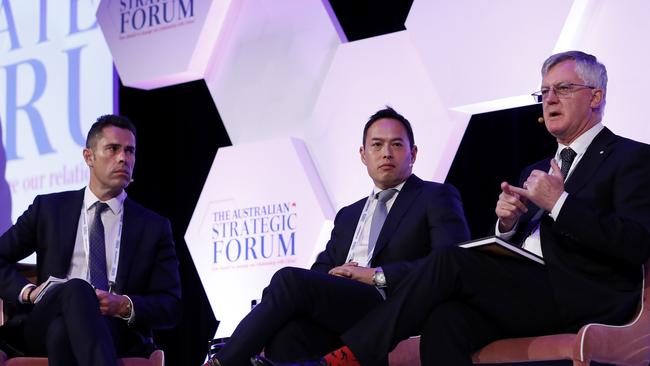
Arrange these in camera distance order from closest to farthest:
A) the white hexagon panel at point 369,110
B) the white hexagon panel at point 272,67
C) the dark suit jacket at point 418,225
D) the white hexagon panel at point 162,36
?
the dark suit jacket at point 418,225 < the white hexagon panel at point 369,110 < the white hexagon panel at point 272,67 < the white hexagon panel at point 162,36

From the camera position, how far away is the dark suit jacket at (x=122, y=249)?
12.0 ft

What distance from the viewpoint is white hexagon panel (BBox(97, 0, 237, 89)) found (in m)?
5.39

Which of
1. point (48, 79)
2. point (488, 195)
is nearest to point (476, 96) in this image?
point (488, 195)

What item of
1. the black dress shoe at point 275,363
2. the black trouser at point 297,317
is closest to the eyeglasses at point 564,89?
the black trouser at point 297,317

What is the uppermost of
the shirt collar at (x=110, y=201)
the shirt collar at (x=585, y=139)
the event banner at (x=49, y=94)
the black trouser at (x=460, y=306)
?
the event banner at (x=49, y=94)

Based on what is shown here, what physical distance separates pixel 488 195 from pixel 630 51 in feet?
3.01

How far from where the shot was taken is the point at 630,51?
3744 mm

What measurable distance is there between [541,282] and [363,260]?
3.14ft

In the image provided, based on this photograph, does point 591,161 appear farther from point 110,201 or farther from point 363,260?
point 110,201

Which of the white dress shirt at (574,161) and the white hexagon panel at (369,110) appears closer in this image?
the white dress shirt at (574,161)

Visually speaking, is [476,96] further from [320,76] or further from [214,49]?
[214,49]

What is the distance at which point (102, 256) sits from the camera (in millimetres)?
3691

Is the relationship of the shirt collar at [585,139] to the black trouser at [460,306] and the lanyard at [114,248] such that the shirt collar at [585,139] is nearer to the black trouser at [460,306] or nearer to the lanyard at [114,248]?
the black trouser at [460,306]

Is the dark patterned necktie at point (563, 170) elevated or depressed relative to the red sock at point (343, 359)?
elevated
